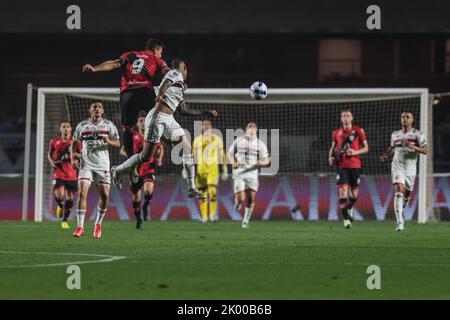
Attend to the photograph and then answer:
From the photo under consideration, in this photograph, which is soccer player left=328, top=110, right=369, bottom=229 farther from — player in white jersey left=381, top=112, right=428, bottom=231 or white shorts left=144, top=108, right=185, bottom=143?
white shorts left=144, top=108, right=185, bottom=143

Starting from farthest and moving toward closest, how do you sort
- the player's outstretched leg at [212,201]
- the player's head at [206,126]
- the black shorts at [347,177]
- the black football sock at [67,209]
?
the player's head at [206,126] < the player's outstretched leg at [212,201] < the black shorts at [347,177] < the black football sock at [67,209]

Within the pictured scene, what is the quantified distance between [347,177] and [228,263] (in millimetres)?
9797

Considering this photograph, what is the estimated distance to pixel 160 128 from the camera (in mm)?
15500

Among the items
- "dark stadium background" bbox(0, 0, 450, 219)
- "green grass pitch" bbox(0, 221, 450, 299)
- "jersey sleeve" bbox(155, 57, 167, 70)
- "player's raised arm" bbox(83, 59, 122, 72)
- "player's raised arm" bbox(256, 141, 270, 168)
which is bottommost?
"green grass pitch" bbox(0, 221, 450, 299)

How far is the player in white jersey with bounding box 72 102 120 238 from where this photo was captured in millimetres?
16672

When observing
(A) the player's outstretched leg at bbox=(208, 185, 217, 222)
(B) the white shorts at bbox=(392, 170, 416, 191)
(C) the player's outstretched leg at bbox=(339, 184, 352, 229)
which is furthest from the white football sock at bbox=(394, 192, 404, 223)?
(A) the player's outstretched leg at bbox=(208, 185, 217, 222)

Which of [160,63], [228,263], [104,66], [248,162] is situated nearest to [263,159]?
[248,162]

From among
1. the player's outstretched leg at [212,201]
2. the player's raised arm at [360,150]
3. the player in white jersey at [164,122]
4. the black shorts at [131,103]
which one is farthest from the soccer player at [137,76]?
the player's outstretched leg at [212,201]

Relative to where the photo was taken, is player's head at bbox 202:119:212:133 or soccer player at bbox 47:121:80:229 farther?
player's head at bbox 202:119:212:133

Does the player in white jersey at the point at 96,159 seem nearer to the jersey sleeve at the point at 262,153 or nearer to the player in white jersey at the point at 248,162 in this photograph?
the player in white jersey at the point at 248,162

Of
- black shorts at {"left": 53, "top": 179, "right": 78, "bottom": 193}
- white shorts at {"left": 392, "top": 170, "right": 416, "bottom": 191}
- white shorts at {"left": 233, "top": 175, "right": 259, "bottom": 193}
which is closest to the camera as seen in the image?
white shorts at {"left": 392, "top": 170, "right": 416, "bottom": 191}

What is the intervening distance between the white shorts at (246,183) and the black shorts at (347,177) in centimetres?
183

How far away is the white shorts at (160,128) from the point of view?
15.5 m

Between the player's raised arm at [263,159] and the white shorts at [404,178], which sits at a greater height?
the player's raised arm at [263,159]
